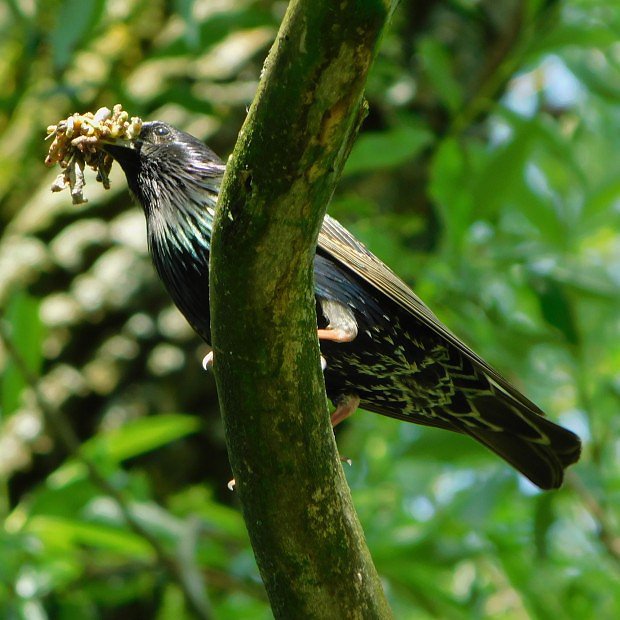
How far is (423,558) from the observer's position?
4.35 metres

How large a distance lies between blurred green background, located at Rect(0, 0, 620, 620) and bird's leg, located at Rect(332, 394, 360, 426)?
91 cm

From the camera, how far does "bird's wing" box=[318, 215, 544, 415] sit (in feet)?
10.1

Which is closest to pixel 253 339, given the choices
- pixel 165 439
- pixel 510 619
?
pixel 165 439

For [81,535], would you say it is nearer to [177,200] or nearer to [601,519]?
[177,200]

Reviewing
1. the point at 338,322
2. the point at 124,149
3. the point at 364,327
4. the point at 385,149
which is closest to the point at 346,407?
the point at 364,327

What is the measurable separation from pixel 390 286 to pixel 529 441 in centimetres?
78

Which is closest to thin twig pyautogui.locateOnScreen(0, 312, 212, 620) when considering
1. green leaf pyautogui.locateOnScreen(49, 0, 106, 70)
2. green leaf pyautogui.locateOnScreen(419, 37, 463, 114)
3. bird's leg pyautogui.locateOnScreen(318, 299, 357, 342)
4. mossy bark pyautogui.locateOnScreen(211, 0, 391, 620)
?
green leaf pyautogui.locateOnScreen(49, 0, 106, 70)

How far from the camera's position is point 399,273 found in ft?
15.3

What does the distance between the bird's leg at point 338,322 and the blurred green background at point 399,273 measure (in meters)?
1.30

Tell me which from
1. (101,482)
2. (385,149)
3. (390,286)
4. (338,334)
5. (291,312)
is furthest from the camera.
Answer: (385,149)

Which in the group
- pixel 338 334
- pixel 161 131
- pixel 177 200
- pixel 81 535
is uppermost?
pixel 161 131

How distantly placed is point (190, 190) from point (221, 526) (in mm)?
1841

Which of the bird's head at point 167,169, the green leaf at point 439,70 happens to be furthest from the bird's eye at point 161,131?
the green leaf at point 439,70

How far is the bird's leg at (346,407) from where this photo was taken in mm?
3490
